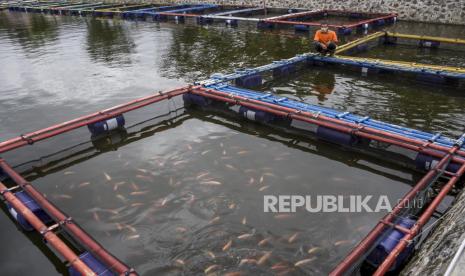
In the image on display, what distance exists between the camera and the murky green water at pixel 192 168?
644 cm

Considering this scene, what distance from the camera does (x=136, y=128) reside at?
36.9ft

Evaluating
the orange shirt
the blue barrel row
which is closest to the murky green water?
the blue barrel row

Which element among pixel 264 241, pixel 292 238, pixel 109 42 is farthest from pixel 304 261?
pixel 109 42

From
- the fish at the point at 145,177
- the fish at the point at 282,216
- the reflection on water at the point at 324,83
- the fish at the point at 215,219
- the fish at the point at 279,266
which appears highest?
the reflection on water at the point at 324,83

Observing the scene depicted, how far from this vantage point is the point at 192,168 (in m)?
8.83

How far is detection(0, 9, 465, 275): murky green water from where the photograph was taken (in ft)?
21.1

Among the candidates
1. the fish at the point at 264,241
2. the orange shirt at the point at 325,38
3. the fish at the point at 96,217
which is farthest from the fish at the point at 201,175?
the orange shirt at the point at 325,38

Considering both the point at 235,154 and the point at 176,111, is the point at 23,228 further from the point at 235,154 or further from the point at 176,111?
the point at 176,111

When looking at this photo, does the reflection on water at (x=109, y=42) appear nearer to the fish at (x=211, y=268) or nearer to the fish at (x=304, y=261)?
the fish at (x=211, y=268)

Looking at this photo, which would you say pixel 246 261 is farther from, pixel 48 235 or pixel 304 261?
pixel 48 235

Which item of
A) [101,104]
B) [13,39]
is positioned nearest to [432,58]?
[101,104]

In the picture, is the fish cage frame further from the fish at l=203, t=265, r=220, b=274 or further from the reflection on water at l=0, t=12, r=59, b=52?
the reflection on water at l=0, t=12, r=59, b=52

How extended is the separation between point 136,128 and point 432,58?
562 inches

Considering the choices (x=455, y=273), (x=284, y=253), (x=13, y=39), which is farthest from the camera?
(x=13, y=39)
